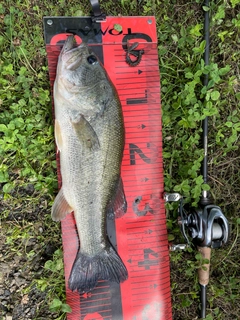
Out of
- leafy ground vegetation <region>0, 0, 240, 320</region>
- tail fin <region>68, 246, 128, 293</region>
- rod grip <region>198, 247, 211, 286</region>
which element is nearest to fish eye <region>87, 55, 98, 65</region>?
leafy ground vegetation <region>0, 0, 240, 320</region>

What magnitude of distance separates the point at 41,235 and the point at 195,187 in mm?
1402

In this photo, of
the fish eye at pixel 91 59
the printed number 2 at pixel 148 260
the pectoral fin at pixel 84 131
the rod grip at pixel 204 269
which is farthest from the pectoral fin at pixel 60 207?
the rod grip at pixel 204 269

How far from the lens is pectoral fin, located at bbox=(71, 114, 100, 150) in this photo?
2.32 m

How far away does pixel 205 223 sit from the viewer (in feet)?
8.99

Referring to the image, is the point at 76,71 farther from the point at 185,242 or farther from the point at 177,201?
the point at 185,242

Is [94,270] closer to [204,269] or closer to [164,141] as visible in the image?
[204,269]

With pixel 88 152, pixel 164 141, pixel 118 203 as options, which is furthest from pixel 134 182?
pixel 88 152

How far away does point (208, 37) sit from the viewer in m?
3.02

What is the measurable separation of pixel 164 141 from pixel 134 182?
1.67 feet

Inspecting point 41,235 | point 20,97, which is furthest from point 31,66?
point 41,235

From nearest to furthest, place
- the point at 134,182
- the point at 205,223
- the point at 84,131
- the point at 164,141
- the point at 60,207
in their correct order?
1. the point at 84,131
2. the point at 60,207
3. the point at 205,223
4. the point at 134,182
5. the point at 164,141

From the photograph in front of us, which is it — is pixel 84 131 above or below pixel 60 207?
above

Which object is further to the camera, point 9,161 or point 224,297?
point 224,297

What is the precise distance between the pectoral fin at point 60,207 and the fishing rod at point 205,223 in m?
0.87
